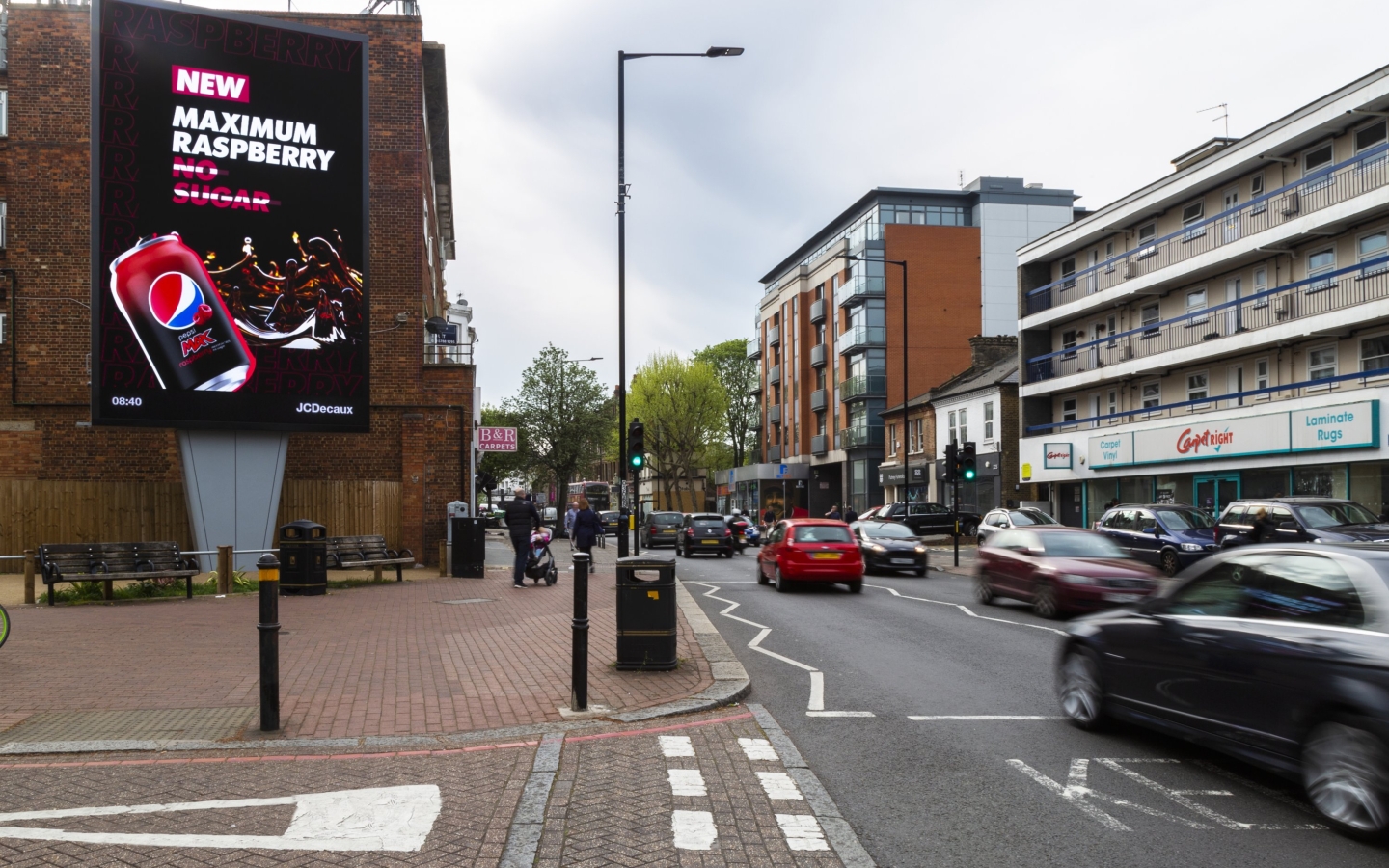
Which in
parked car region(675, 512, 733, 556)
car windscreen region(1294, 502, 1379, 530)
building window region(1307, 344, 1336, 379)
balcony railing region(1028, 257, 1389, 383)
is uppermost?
balcony railing region(1028, 257, 1389, 383)

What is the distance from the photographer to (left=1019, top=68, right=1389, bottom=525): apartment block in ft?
85.3

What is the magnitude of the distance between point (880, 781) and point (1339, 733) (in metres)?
2.27

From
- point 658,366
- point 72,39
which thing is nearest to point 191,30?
point 72,39

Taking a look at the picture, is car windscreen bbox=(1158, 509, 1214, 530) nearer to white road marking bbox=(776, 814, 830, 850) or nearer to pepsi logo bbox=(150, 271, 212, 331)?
pepsi logo bbox=(150, 271, 212, 331)

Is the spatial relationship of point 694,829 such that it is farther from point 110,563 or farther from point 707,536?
point 707,536

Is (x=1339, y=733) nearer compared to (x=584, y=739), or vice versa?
(x=1339, y=733)

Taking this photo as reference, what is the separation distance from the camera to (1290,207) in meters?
27.9

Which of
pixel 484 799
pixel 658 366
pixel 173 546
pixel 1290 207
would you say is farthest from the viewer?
pixel 658 366

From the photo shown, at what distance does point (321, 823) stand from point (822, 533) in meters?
15.4

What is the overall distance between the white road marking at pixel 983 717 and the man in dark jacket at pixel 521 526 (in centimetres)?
1234

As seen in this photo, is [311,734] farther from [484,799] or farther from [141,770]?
[484,799]

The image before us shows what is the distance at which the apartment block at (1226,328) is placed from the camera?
85.3 feet

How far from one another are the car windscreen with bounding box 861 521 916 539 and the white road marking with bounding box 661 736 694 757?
18.9m

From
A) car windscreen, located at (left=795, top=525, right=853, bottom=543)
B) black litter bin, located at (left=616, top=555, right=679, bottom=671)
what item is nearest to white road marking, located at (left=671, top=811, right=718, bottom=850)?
black litter bin, located at (left=616, top=555, right=679, bottom=671)
